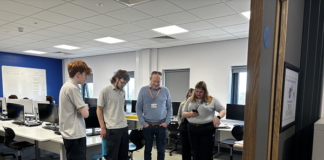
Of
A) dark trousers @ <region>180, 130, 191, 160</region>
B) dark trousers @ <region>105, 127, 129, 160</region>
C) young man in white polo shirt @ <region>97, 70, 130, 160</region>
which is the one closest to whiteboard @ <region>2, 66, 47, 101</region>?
young man in white polo shirt @ <region>97, 70, 130, 160</region>

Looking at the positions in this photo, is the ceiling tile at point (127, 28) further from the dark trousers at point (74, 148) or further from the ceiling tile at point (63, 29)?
the dark trousers at point (74, 148)

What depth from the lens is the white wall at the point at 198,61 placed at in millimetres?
5043

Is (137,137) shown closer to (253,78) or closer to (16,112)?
(253,78)

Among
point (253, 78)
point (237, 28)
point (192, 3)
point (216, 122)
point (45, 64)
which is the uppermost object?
point (192, 3)

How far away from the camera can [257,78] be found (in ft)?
2.88

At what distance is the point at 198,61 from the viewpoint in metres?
5.57

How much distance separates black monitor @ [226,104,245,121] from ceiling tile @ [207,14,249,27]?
64.2 inches

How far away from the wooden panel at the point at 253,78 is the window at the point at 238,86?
4.40m

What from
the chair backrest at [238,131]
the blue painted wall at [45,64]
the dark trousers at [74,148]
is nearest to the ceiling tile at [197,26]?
the chair backrest at [238,131]

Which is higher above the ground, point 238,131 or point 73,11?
point 73,11

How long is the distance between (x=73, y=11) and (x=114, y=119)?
78.0 inches

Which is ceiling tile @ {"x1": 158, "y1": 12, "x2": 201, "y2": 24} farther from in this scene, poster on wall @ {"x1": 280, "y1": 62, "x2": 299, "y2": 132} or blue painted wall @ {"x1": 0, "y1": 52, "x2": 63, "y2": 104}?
blue painted wall @ {"x1": 0, "y1": 52, "x2": 63, "y2": 104}

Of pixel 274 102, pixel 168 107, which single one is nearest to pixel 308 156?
pixel 274 102

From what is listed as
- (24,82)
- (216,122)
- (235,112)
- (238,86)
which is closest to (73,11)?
(216,122)
